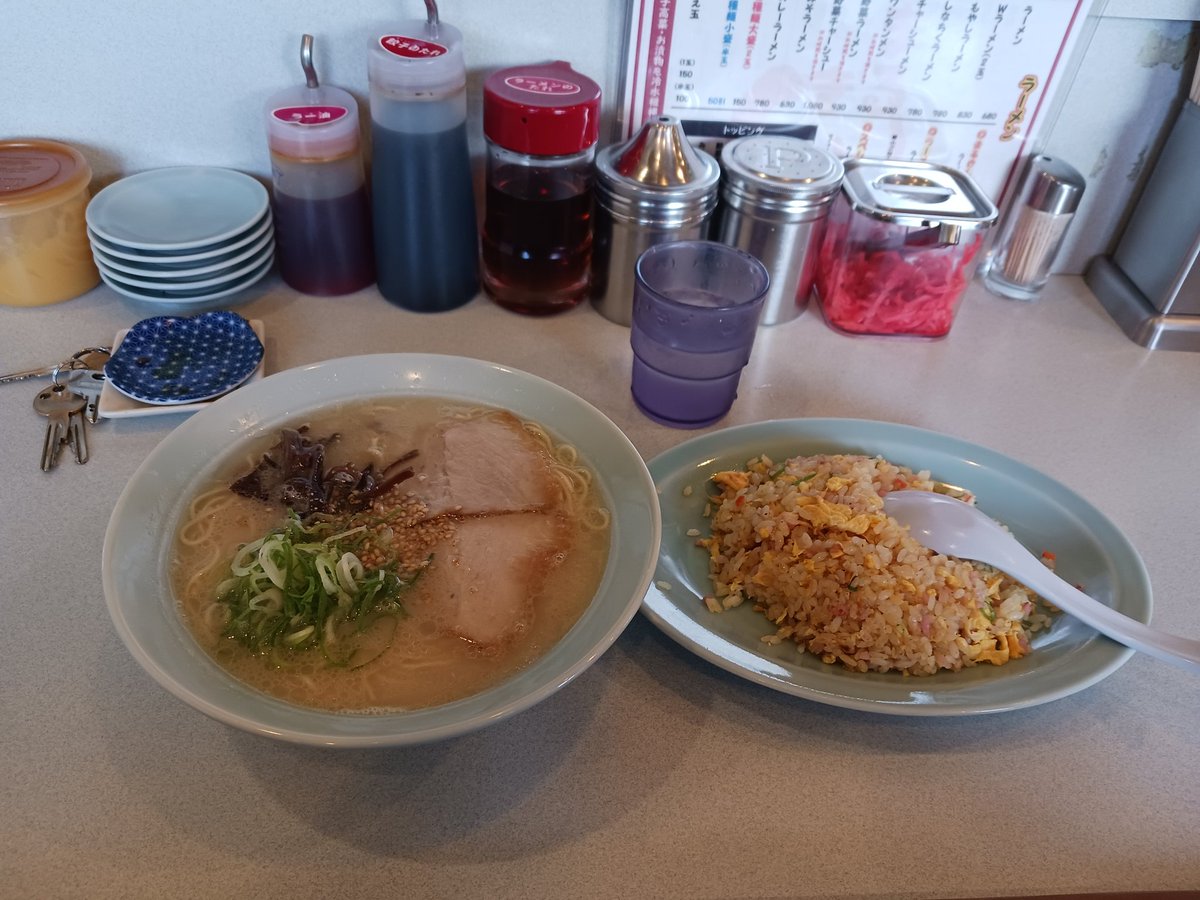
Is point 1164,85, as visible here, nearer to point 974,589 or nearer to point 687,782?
point 974,589

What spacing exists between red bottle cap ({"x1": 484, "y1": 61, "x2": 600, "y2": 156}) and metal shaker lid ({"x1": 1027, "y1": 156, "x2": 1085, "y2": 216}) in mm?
890

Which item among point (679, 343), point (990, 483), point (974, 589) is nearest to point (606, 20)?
point (679, 343)

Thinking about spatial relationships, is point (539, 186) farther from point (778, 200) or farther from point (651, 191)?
point (778, 200)

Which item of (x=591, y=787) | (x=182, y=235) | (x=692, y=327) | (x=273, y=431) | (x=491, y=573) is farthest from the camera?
(x=182, y=235)

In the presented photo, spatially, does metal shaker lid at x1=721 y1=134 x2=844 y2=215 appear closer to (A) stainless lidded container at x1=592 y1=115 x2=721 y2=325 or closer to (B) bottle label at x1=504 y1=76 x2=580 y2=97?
(A) stainless lidded container at x1=592 y1=115 x2=721 y2=325

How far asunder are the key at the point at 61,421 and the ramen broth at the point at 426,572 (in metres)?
0.39

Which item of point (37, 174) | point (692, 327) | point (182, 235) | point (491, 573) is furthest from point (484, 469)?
point (37, 174)

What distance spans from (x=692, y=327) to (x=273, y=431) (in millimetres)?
645

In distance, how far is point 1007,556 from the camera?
3.70 ft

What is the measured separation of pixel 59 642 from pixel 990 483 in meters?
1.34

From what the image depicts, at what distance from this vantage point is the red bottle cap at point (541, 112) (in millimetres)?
1400

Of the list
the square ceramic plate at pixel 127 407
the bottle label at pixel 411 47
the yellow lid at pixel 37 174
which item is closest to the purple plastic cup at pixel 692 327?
the bottle label at pixel 411 47

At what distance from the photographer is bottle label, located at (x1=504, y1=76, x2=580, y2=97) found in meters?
1.43

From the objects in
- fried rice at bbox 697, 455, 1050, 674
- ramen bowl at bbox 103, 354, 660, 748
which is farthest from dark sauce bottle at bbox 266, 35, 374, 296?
fried rice at bbox 697, 455, 1050, 674
